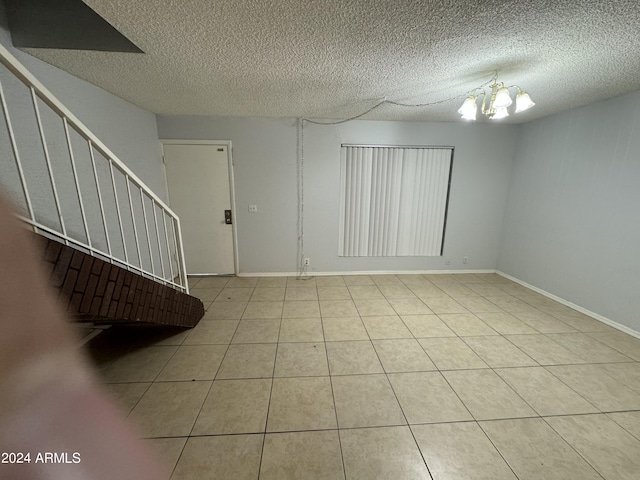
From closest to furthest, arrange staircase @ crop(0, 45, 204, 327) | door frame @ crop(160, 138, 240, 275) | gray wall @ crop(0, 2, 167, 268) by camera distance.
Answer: staircase @ crop(0, 45, 204, 327) < gray wall @ crop(0, 2, 167, 268) < door frame @ crop(160, 138, 240, 275)

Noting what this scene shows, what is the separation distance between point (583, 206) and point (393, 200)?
2206 millimetres

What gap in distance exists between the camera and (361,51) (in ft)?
5.53

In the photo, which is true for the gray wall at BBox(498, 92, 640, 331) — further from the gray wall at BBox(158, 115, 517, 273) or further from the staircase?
the staircase

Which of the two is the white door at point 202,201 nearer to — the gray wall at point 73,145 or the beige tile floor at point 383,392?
the gray wall at point 73,145

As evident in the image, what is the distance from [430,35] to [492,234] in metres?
3.51

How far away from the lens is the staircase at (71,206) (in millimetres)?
1099

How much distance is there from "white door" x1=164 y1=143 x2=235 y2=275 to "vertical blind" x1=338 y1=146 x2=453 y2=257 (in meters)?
1.85

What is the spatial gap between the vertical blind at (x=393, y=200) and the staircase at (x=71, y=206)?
244 cm

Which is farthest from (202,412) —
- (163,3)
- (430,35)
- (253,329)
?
(430,35)

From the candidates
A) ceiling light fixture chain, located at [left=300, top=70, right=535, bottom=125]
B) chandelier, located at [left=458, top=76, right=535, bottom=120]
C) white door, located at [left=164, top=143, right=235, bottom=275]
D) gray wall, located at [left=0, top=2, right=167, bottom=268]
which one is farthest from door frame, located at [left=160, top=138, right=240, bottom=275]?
chandelier, located at [left=458, top=76, right=535, bottom=120]

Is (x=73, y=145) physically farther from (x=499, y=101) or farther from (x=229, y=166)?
(x=499, y=101)

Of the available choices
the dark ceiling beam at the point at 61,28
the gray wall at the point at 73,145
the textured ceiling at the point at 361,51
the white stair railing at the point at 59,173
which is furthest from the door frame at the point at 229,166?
the dark ceiling beam at the point at 61,28

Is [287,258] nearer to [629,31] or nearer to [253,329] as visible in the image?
[253,329]

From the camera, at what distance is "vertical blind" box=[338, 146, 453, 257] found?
11.9 ft
